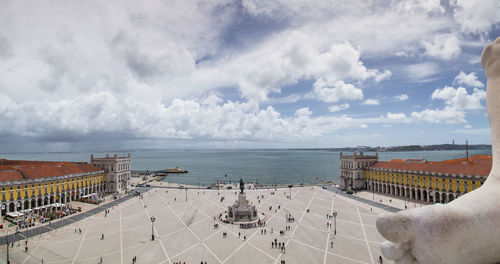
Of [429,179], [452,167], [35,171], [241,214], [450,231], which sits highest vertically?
[450,231]

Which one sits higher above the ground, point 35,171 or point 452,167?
point 35,171

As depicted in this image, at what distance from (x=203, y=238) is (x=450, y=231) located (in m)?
32.8

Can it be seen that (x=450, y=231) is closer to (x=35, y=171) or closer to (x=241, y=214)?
(x=241, y=214)

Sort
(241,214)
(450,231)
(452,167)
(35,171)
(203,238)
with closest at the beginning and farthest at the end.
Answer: (450,231)
(203,238)
(241,214)
(452,167)
(35,171)

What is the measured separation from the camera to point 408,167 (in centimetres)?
6341

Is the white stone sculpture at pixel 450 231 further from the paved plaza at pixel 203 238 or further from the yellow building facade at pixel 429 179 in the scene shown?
the yellow building facade at pixel 429 179

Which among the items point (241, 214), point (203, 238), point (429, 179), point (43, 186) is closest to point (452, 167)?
point (429, 179)

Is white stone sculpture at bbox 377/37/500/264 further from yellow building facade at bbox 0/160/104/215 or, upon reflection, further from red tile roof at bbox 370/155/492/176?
yellow building facade at bbox 0/160/104/215

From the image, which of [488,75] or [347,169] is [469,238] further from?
[347,169]

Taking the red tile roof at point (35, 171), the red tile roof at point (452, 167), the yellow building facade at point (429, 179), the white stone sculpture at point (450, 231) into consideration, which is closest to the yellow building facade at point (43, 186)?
the red tile roof at point (35, 171)

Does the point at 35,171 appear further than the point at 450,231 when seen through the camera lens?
Yes

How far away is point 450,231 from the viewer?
661cm

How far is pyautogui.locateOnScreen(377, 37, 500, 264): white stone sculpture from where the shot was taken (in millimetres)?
6637

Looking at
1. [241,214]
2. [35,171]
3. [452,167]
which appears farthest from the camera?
[35,171]
